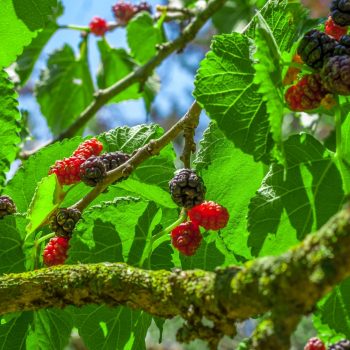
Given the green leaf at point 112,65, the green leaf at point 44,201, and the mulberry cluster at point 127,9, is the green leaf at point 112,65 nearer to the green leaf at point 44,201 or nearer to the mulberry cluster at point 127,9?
the mulberry cluster at point 127,9

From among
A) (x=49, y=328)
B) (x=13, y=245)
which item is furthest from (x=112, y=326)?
(x=13, y=245)

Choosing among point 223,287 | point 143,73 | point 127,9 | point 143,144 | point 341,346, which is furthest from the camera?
point 127,9

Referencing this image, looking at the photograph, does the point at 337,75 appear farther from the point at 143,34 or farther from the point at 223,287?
the point at 143,34

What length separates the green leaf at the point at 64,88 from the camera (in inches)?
110

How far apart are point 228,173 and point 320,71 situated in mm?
300

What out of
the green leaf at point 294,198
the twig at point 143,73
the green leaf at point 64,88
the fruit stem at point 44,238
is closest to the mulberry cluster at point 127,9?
the green leaf at point 64,88

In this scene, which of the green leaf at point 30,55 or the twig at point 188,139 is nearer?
the twig at point 188,139

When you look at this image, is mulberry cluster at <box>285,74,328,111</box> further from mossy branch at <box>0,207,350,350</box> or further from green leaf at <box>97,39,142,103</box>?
green leaf at <box>97,39,142,103</box>

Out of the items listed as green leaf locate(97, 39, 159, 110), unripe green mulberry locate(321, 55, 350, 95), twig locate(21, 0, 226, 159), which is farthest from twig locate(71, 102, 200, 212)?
green leaf locate(97, 39, 159, 110)

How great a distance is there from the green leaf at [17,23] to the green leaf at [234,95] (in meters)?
0.42

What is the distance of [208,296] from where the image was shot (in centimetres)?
77

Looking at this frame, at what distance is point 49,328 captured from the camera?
50.9 inches

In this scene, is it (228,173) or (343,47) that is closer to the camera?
(343,47)

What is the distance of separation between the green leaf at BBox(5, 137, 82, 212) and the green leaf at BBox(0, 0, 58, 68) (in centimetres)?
18
